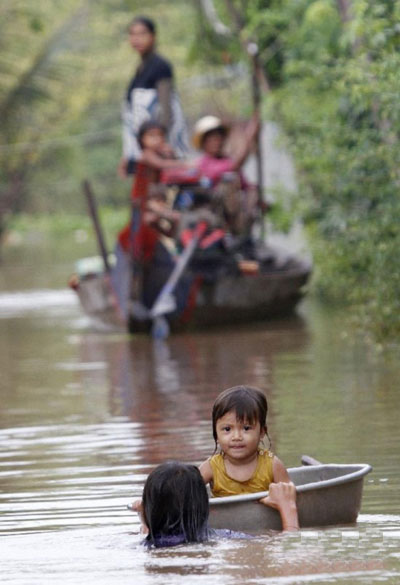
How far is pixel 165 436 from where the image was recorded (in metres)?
10.4

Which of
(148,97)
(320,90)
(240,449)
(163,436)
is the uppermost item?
(148,97)

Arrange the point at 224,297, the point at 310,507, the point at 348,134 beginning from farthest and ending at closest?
1. the point at 224,297
2. the point at 348,134
3. the point at 310,507

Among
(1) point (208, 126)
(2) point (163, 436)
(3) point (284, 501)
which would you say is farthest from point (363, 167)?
(3) point (284, 501)

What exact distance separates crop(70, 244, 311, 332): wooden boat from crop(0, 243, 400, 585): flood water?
0.91 ft

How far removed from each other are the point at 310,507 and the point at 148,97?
1180cm

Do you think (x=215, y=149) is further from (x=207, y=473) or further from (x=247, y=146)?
(x=207, y=473)

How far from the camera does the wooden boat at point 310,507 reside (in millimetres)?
7117

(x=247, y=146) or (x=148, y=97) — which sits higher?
(x=148, y=97)

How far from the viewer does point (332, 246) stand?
15430 millimetres

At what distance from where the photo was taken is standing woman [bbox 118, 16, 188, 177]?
60.5 ft

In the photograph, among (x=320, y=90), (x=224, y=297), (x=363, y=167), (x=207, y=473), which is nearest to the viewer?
(x=207, y=473)

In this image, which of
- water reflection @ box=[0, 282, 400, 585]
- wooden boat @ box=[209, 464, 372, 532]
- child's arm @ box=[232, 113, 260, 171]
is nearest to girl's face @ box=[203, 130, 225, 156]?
child's arm @ box=[232, 113, 260, 171]

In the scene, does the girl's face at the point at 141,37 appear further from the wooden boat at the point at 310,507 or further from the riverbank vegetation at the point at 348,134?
the wooden boat at the point at 310,507

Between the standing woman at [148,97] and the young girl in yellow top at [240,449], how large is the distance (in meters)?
11.1
